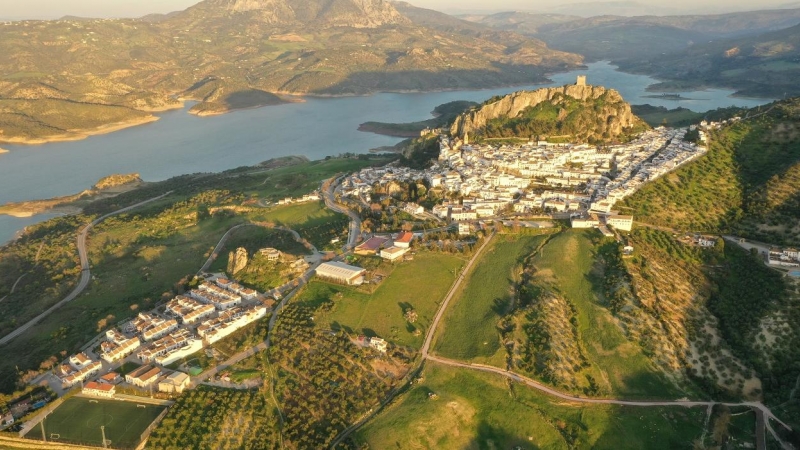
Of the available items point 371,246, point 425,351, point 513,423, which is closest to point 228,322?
point 425,351

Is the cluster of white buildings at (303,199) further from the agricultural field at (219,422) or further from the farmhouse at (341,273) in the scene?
the agricultural field at (219,422)

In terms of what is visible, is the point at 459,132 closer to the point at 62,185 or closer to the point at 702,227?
the point at 702,227

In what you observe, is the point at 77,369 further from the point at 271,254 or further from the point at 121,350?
the point at 271,254

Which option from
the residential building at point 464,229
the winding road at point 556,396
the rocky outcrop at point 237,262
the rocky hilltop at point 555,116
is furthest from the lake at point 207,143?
the winding road at point 556,396

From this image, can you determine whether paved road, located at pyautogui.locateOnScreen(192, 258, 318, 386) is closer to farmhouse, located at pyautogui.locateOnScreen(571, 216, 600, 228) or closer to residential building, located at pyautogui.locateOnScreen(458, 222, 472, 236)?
residential building, located at pyautogui.locateOnScreen(458, 222, 472, 236)

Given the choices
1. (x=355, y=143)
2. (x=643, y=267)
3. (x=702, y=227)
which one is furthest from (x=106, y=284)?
(x=355, y=143)

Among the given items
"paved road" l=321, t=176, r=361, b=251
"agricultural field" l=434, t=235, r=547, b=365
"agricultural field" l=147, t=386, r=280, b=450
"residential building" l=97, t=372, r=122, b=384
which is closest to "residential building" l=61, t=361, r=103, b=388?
"residential building" l=97, t=372, r=122, b=384

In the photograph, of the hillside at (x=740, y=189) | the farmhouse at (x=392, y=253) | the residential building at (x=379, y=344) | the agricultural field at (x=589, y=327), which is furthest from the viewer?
the hillside at (x=740, y=189)
